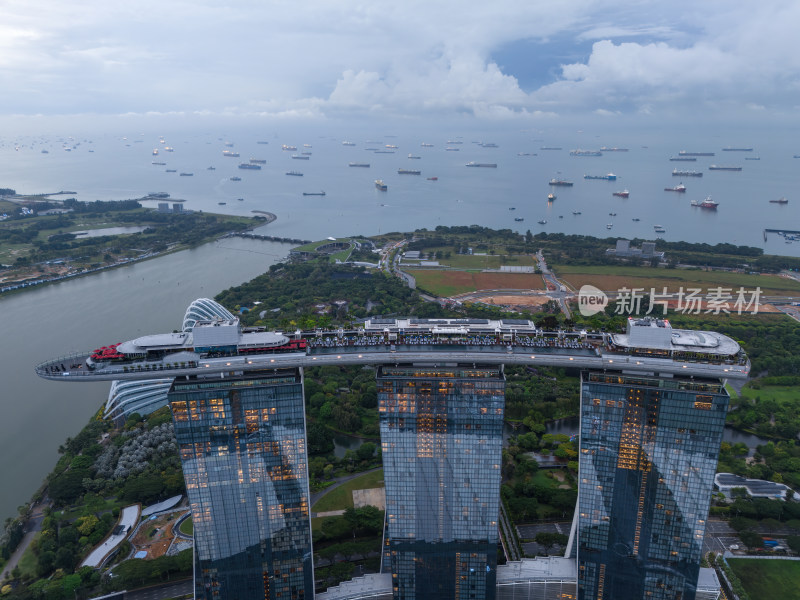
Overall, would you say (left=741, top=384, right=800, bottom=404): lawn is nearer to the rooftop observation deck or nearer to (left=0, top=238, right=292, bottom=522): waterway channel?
the rooftop observation deck

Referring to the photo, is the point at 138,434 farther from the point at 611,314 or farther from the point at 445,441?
the point at 611,314

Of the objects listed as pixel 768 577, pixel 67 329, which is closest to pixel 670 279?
pixel 768 577

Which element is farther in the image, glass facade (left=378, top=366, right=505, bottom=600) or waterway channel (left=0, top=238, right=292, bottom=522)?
waterway channel (left=0, top=238, right=292, bottom=522)

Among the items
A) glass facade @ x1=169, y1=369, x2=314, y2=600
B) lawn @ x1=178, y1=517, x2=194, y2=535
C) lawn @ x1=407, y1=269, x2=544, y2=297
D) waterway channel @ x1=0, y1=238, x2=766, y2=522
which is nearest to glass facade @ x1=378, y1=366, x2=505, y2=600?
glass facade @ x1=169, y1=369, x2=314, y2=600

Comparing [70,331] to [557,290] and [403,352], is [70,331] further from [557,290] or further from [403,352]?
[557,290]

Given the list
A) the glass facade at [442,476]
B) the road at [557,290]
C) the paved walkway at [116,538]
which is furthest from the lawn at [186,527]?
the road at [557,290]

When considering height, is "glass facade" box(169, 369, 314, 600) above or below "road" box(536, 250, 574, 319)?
above
